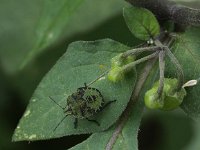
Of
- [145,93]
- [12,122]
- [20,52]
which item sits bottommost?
[12,122]

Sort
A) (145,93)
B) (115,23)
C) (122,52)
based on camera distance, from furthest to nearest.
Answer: (115,23) → (122,52) → (145,93)

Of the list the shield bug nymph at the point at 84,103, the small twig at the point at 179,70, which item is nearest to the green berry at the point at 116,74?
the shield bug nymph at the point at 84,103

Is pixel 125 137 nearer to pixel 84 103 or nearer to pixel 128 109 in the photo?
pixel 128 109

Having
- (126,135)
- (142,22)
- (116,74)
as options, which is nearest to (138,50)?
(116,74)

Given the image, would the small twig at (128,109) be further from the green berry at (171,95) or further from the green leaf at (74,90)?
the green berry at (171,95)

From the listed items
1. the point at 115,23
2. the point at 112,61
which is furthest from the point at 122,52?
the point at 115,23

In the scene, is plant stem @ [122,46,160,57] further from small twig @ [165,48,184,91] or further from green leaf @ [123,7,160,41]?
green leaf @ [123,7,160,41]

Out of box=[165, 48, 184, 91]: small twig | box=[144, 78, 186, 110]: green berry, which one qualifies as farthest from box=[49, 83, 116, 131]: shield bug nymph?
box=[165, 48, 184, 91]: small twig

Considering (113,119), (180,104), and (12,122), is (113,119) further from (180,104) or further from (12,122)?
(12,122)
